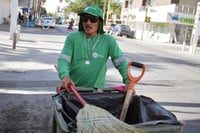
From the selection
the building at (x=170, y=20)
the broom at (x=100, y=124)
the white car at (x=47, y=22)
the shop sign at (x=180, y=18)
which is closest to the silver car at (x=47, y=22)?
the white car at (x=47, y=22)

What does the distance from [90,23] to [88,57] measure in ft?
1.11

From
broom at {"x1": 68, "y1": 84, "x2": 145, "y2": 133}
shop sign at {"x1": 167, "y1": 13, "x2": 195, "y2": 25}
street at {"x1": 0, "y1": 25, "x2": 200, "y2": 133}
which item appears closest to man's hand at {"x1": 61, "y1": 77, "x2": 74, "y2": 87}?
broom at {"x1": 68, "y1": 84, "x2": 145, "y2": 133}

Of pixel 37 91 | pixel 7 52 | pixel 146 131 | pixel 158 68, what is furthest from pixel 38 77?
pixel 146 131

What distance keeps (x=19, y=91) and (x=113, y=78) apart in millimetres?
3421

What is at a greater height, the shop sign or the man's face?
the shop sign

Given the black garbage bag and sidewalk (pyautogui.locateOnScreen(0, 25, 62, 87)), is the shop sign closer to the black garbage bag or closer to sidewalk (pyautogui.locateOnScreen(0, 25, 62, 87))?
sidewalk (pyautogui.locateOnScreen(0, 25, 62, 87))

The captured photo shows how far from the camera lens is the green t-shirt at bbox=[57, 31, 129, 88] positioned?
133 inches

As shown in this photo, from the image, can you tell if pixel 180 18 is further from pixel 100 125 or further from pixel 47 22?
pixel 100 125

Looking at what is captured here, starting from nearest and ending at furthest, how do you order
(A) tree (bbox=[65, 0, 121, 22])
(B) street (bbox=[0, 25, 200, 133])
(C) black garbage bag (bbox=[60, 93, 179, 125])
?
(C) black garbage bag (bbox=[60, 93, 179, 125])
(B) street (bbox=[0, 25, 200, 133])
(A) tree (bbox=[65, 0, 121, 22])

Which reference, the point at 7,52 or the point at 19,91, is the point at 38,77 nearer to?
the point at 19,91

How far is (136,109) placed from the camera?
3.21 metres

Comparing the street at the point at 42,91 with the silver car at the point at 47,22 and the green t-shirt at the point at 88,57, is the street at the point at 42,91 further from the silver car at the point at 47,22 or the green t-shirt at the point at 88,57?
the silver car at the point at 47,22

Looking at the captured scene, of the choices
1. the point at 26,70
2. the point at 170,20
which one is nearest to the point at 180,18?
the point at 170,20

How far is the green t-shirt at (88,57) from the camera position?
3383 millimetres
